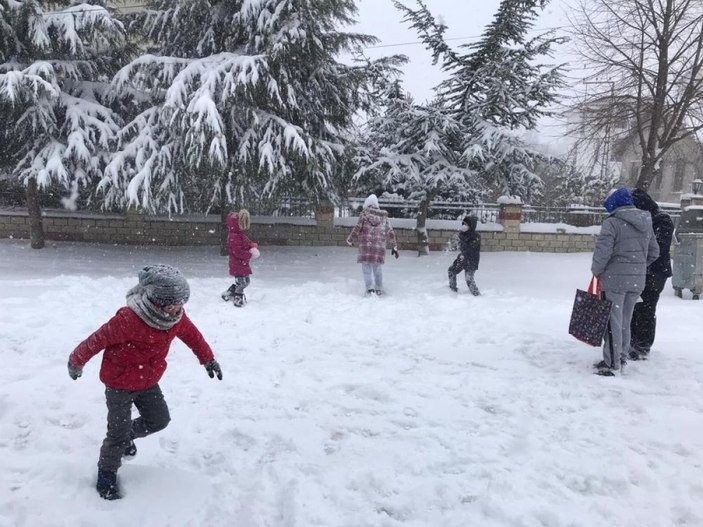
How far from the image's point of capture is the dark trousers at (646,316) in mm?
5191

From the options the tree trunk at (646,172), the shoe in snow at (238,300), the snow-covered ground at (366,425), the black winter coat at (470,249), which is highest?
the tree trunk at (646,172)

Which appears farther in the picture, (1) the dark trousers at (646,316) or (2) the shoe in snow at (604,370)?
(1) the dark trousers at (646,316)

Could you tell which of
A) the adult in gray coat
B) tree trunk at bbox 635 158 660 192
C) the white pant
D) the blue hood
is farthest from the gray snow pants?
tree trunk at bbox 635 158 660 192

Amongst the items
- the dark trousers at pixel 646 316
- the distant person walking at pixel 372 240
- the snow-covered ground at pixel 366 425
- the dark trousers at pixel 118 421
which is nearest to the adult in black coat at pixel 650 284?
the dark trousers at pixel 646 316

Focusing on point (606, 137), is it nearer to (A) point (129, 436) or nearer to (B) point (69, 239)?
(A) point (129, 436)

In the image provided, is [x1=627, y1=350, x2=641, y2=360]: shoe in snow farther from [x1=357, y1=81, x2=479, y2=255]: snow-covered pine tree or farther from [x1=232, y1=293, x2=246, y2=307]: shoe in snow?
[x1=357, y1=81, x2=479, y2=255]: snow-covered pine tree

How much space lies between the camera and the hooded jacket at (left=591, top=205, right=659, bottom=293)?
4.68m

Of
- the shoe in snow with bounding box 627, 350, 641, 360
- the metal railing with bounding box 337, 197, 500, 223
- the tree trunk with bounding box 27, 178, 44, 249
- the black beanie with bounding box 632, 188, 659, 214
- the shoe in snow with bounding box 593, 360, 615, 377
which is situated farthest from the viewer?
the metal railing with bounding box 337, 197, 500, 223

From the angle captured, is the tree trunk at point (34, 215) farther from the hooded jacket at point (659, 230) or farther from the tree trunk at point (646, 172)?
the tree trunk at point (646, 172)

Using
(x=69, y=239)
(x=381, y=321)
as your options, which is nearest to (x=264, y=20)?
(x=381, y=321)

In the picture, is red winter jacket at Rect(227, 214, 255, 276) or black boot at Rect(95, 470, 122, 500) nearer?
black boot at Rect(95, 470, 122, 500)

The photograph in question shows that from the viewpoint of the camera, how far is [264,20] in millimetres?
9555

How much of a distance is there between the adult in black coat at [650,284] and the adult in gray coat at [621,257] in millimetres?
485

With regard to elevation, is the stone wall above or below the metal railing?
below
